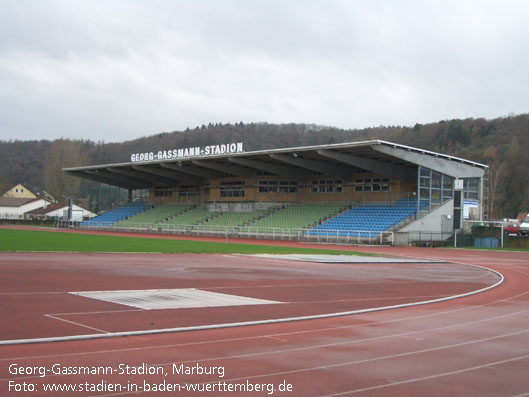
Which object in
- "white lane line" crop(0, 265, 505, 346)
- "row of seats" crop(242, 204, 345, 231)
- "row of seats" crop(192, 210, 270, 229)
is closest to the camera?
"white lane line" crop(0, 265, 505, 346)

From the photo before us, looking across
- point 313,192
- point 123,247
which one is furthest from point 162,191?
point 123,247

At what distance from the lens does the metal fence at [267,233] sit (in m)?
46.5

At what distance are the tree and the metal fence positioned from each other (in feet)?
131

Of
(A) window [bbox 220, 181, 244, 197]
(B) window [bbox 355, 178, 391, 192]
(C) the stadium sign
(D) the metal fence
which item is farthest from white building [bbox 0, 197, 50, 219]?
(B) window [bbox 355, 178, 391, 192]

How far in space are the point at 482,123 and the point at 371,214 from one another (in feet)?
225

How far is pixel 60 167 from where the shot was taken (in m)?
107

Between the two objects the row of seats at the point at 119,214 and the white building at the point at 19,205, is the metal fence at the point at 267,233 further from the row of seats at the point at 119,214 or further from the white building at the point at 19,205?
the white building at the point at 19,205

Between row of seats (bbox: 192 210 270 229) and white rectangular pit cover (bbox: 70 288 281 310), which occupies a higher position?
row of seats (bbox: 192 210 270 229)

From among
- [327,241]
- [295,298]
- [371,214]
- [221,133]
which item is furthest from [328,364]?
[221,133]

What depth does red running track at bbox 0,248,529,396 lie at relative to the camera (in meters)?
6.38

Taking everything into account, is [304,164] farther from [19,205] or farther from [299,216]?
[19,205]

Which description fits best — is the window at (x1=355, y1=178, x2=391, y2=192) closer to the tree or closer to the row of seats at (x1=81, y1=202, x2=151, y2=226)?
the row of seats at (x1=81, y1=202, x2=151, y2=226)

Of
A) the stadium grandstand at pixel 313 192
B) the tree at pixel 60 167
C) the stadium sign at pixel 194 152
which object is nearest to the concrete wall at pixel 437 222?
the stadium grandstand at pixel 313 192

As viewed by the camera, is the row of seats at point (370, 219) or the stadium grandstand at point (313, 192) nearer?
the row of seats at point (370, 219)
